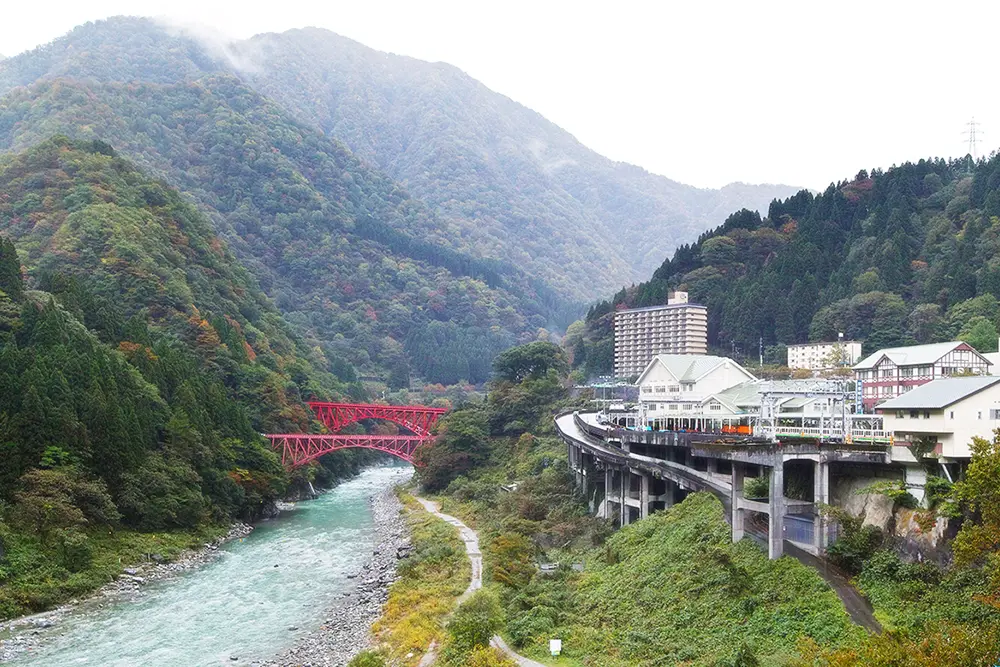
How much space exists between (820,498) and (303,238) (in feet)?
504

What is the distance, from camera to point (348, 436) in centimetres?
7800

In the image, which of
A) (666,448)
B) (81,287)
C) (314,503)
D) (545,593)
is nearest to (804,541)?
(545,593)

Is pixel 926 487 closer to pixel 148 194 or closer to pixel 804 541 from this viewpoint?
pixel 804 541

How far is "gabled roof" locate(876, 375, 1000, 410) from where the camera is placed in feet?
84.0

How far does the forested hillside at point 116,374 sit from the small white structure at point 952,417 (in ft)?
103

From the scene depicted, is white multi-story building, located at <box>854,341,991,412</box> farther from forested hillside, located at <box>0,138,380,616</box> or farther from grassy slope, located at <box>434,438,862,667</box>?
forested hillside, located at <box>0,138,380,616</box>

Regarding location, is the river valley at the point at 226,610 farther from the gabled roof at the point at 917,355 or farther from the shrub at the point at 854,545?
the gabled roof at the point at 917,355

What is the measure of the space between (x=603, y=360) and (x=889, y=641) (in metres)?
90.3

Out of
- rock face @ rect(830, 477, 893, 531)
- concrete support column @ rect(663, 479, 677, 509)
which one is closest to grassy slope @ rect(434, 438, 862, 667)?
rock face @ rect(830, 477, 893, 531)

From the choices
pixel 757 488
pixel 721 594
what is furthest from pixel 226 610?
pixel 757 488

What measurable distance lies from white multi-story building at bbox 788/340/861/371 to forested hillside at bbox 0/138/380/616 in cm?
4371

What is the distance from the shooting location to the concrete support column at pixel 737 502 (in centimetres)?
3019

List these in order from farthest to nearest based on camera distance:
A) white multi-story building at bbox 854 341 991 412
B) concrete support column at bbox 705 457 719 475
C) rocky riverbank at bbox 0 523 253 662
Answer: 1. white multi-story building at bbox 854 341 991 412
2. concrete support column at bbox 705 457 719 475
3. rocky riverbank at bbox 0 523 253 662

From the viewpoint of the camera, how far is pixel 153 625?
111 ft
